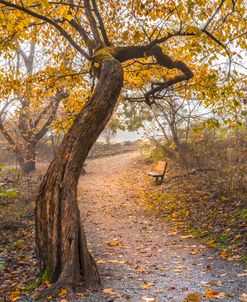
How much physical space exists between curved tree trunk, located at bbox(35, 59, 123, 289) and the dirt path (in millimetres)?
457

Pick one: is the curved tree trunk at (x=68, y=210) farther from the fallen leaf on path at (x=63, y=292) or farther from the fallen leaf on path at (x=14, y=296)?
the fallen leaf on path at (x=14, y=296)

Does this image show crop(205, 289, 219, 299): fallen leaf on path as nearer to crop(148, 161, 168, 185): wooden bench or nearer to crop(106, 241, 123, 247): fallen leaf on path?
crop(106, 241, 123, 247): fallen leaf on path

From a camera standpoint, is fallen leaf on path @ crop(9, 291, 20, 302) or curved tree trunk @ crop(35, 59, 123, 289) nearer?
fallen leaf on path @ crop(9, 291, 20, 302)

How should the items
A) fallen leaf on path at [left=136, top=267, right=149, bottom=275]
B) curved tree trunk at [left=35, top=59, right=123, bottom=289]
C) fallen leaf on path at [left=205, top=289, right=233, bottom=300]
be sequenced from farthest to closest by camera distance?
fallen leaf on path at [left=136, top=267, right=149, bottom=275], curved tree trunk at [left=35, top=59, right=123, bottom=289], fallen leaf on path at [left=205, top=289, right=233, bottom=300]

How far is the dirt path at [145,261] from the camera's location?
14.1 feet

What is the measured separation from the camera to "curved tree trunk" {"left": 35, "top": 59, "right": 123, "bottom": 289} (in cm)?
453

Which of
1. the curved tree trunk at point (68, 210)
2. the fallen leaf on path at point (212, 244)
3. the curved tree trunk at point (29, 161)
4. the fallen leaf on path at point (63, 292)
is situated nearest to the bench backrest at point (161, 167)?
the curved tree trunk at point (29, 161)

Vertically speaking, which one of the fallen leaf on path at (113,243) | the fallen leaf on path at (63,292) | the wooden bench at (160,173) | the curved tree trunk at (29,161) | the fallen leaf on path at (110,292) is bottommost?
the fallen leaf on path at (113,243)

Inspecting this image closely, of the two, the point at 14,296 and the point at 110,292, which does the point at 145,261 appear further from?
the point at 14,296

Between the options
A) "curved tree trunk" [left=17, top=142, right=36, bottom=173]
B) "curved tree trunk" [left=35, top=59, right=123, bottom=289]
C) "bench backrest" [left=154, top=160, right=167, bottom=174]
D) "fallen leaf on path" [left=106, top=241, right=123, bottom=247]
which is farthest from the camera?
"curved tree trunk" [left=17, top=142, right=36, bottom=173]

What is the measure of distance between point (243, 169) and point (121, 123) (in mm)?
13464

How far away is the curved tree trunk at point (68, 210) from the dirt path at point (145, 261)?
0.46 m

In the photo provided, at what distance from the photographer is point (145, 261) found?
593 centimetres

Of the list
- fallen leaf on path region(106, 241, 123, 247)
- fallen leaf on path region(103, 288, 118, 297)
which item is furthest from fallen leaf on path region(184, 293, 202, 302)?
fallen leaf on path region(106, 241, 123, 247)
